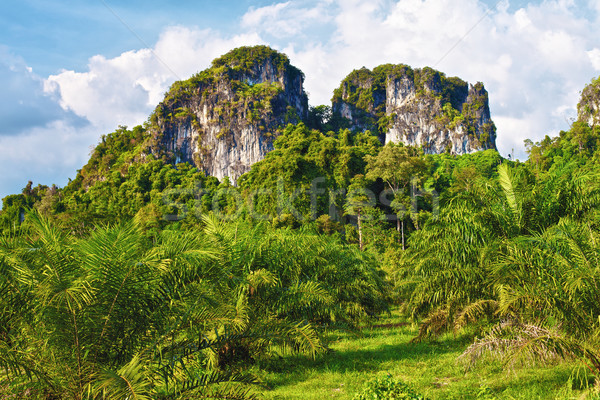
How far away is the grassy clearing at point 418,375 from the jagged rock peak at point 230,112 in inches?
2975

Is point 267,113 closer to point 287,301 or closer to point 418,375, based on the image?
point 287,301

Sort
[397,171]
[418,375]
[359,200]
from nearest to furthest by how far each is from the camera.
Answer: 1. [418,375]
2. [359,200]
3. [397,171]

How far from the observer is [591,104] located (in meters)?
80.4

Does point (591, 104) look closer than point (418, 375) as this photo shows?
No

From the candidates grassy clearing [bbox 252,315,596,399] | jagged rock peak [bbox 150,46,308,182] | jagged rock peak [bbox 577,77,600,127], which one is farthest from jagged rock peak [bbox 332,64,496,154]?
grassy clearing [bbox 252,315,596,399]

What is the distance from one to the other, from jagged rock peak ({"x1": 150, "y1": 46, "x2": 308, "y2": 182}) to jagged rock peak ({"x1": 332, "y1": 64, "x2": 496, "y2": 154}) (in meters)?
24.6

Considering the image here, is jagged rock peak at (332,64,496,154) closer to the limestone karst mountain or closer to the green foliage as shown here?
the limestone karst mountain

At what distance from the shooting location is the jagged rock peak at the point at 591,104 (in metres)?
78.6

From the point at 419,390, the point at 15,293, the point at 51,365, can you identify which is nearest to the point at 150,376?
the point at 51,365

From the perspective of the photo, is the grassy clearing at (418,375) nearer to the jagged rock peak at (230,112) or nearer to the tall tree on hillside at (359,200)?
the tall tree on hillside at (359,200)

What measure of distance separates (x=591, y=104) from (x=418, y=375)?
91.3m

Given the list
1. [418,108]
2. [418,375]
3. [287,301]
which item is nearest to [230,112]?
[418,108]

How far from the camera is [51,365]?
486 cm

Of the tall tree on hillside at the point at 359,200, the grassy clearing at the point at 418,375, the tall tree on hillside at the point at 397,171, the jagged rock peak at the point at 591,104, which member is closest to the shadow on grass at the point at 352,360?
the grassy clearing at the point at 418,375
